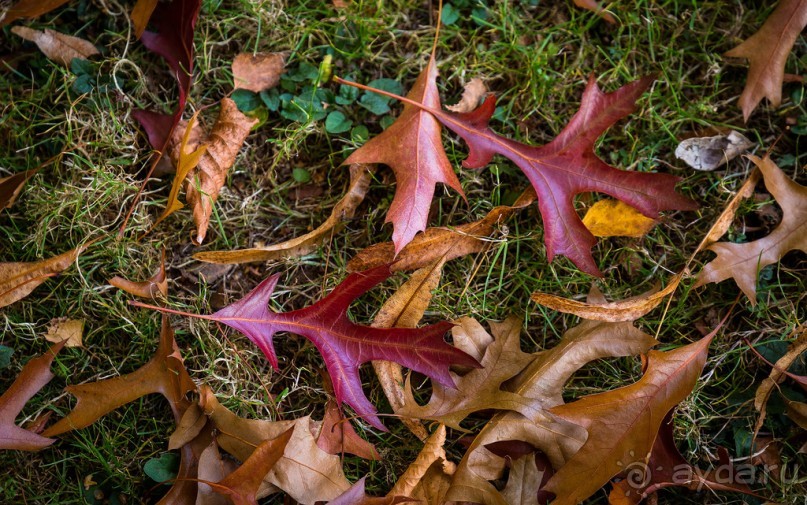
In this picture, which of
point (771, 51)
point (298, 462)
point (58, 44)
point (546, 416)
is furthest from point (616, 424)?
point (58, 44)

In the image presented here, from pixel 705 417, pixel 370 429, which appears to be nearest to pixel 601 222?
pixel 705 417

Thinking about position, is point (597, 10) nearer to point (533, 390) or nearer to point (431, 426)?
point (533, 390)

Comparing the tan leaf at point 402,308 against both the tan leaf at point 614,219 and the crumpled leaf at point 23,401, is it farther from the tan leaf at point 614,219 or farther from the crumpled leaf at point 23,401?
the crumpled leaf at point 23,401

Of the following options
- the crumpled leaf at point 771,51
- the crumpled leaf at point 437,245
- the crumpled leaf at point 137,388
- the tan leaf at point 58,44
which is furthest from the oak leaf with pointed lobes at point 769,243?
the tan leaf at point 58,44

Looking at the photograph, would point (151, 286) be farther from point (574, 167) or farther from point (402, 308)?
point (574, 167)

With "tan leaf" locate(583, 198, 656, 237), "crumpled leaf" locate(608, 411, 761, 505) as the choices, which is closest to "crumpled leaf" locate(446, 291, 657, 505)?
"crumpled leaf" locate(608, 411, 761, 505)

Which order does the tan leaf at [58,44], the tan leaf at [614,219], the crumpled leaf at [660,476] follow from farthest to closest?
the tan leaf at [58,44] → the tan leaf at [614,219] → the crumpled leaf at [660,476]
